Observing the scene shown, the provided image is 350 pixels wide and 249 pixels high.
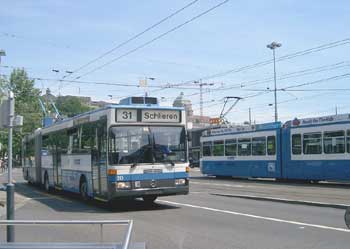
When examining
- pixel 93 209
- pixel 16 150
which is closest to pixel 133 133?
pixel 93 209

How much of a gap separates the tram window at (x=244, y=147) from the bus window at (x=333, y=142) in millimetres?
6429

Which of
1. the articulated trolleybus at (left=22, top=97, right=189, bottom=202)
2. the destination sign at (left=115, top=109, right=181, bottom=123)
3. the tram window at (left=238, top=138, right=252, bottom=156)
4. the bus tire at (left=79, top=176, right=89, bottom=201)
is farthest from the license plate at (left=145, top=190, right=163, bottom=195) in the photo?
the tram window at (left=238, top=138, right=252, bottom=156)

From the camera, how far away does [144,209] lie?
1566cm

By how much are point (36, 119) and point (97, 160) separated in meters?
53.7

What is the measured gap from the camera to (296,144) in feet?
90.7

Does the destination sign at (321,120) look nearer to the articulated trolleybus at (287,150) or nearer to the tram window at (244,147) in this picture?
the articulated trolleybus at (287,150)

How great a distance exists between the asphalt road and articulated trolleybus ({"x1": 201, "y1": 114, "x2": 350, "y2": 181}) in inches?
311

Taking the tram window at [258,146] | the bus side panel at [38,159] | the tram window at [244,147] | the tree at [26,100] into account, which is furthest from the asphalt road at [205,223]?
the tree at [26,100]

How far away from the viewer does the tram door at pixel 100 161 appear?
15.0 metres

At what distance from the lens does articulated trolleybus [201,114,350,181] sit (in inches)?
984

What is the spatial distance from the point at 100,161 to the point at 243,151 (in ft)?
59.0

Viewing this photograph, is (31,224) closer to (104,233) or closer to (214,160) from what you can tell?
(104,233)

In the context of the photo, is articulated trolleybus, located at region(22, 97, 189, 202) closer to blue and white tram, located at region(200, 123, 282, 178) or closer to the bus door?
the bus door

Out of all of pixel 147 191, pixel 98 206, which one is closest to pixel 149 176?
pixel 147 191
